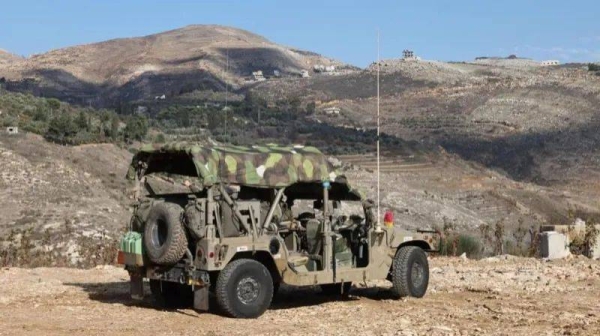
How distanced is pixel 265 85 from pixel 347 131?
49.8 metres

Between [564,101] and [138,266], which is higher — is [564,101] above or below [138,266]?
above

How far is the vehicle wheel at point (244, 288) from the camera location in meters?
11.5

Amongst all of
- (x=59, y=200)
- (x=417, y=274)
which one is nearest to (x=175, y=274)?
(x=417, y=274)

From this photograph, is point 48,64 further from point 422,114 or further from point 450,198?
point 450,198

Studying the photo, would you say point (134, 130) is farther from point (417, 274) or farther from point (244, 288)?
point (244, 288)

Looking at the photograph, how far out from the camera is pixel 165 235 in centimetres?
1169

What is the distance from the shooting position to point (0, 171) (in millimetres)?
35562

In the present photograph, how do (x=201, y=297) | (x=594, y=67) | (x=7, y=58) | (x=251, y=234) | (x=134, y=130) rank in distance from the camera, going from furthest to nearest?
(x=7, y=58) < (x=594, y=67) < (x=134, y=130) < (x=251, y=234) < (x=201, y=297)

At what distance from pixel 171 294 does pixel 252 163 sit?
89.6 inches

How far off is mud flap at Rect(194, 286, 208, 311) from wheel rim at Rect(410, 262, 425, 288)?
130 inches

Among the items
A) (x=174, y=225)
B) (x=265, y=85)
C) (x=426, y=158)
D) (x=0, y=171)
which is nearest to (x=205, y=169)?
(x=174, y=225)

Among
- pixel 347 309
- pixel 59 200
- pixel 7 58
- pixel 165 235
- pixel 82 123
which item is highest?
pixel 7 58

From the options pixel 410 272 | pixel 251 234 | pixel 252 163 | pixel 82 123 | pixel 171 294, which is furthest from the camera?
pixel 82 123

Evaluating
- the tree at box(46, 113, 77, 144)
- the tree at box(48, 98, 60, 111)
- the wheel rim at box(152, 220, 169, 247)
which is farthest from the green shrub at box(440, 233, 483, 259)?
the tree at box(48, 98, 60, 111)
